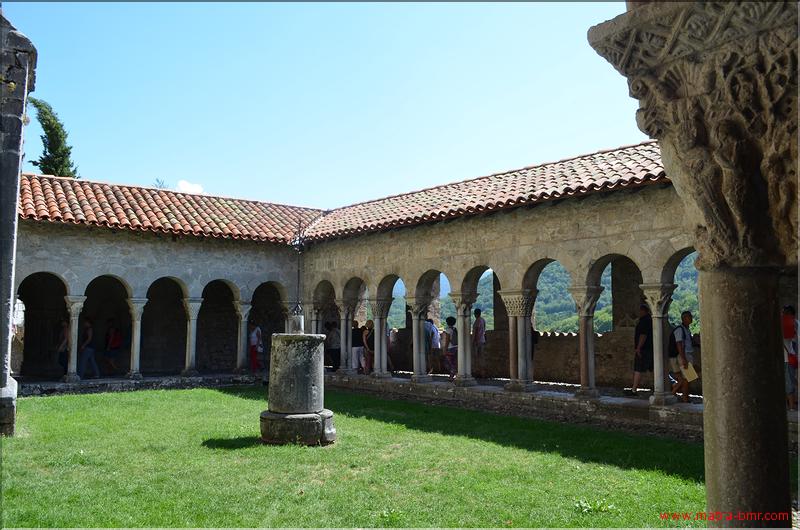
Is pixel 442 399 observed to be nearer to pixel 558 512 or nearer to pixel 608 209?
pixel 608 209

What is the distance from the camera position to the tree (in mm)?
23203

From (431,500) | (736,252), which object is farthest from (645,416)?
(736,252)

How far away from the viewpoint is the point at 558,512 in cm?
521

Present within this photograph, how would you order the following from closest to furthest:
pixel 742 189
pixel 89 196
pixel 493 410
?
pixel 742 189
pixel 493 410
pixel 89 196

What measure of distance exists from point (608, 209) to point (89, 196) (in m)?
11.7

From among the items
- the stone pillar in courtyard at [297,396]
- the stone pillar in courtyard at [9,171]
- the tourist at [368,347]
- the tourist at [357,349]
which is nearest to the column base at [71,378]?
the stone pillar in courtyard at [9,171]

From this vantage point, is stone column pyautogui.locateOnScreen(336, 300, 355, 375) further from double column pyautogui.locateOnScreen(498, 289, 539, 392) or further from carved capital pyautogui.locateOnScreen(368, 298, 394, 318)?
double column pyautogui.locateOnScreen(498, 289, 539, 392)

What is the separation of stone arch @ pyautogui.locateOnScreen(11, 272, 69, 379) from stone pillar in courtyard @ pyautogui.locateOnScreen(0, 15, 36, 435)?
994 centimetres

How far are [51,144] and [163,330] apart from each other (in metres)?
9.95

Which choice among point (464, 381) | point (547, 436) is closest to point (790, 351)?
point (547, 436)

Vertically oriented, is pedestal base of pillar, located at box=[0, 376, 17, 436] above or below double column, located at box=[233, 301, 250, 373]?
below

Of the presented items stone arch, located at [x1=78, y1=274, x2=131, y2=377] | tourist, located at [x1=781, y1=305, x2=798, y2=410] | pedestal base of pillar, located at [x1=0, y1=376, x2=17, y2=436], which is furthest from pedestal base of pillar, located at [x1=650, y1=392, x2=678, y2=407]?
stone arch, located at [x1=78, y1=274, x2=131, y2=377]

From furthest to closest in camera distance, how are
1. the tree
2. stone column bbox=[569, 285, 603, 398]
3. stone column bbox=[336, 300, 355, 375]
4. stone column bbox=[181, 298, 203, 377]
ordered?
1. the tree
2. stone column bbox=[336, 300, 355, 375]
3. stone column bbox=[181, 298, 203, 377]
4. stone column bbox=[569, 285, 603, 398]

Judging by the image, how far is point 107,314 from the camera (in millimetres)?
17891
